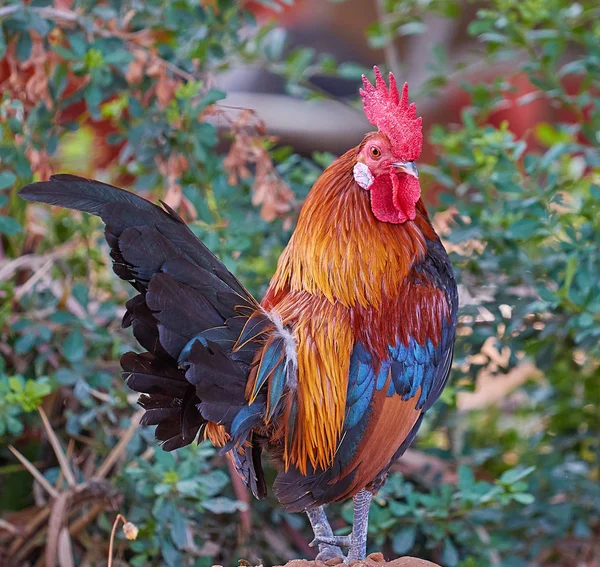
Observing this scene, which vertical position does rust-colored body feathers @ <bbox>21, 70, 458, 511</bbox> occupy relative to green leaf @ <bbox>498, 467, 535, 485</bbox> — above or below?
above

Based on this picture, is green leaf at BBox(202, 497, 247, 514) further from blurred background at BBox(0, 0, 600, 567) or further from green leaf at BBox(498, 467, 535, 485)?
green leaf at BBox(498, 467, 535, 485)

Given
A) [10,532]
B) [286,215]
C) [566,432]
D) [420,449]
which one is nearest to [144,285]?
[286,215]

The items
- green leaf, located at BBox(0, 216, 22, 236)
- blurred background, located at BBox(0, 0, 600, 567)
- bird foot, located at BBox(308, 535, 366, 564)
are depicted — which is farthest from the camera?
blurred background, located at BBox(0, 0, 600, 567)

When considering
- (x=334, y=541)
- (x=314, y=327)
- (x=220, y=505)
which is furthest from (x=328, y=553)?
(x=314, y=327)

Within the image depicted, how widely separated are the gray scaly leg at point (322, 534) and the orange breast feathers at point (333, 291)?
1.06ft

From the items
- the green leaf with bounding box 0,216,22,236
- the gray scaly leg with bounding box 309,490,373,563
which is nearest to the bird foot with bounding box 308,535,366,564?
the gray scaly leg with bounding box 309,490,373,563

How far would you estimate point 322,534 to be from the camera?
77.2 inches

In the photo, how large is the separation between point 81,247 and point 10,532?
1026mm

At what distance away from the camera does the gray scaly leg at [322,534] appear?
190 centimetres

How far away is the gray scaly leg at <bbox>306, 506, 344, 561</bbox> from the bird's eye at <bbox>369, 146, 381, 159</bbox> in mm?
874

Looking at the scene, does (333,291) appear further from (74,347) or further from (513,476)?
(74,347)

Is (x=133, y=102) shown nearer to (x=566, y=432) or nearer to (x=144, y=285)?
(x=144, y=285)

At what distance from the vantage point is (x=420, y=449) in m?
2.81

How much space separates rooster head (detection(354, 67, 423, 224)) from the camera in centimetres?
172
